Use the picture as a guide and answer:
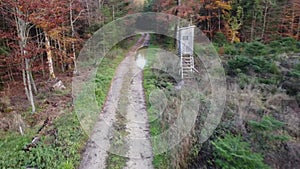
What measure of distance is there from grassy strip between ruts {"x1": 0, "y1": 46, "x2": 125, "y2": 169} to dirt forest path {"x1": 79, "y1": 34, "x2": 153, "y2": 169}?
0.36m

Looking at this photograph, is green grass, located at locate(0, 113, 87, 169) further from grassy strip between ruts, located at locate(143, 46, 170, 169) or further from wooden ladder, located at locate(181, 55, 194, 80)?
wooden ladder, located at locate(181, 55, 194, 80)

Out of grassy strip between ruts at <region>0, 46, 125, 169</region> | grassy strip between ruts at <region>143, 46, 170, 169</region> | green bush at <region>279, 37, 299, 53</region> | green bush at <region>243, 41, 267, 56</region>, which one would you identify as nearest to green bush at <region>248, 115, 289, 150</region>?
grassy strip between ruts at <region>143, 46, 170, 169</region>

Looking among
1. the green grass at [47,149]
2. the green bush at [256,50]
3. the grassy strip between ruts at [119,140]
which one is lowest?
A: the grassy strip between ruts at [119,140]

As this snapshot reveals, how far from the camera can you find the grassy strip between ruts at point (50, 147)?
16.2ft

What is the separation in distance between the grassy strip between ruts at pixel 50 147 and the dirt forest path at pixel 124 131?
36 cm

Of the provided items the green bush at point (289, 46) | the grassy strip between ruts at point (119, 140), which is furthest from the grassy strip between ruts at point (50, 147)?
the green bush at point (289, 46)

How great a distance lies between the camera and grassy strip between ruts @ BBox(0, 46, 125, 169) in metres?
4.93

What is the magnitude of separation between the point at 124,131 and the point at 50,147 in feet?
7.78

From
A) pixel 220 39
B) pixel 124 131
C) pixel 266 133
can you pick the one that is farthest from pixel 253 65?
pixel 220 39

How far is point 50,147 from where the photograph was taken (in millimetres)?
5430

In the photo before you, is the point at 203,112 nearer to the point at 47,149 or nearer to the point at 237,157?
the point at 237,157

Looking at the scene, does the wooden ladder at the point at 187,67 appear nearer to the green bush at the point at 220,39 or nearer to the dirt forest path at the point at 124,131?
the dirt forest path at the point at 124,131

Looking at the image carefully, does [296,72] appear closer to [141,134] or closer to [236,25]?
[141,134]

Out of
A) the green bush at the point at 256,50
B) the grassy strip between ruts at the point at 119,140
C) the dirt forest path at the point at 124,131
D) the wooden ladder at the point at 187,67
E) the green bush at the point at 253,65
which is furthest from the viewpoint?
the wooden ladder at the point at 187,67
